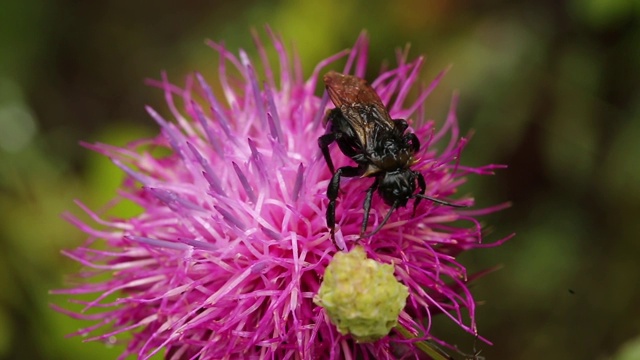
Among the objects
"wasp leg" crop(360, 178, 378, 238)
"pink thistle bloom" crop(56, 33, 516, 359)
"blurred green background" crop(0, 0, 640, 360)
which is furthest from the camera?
"blurred green background" crop(0, 0, 640, 360)

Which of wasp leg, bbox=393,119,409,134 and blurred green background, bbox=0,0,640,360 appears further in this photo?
blurred green background, bbox=0,0,640,360

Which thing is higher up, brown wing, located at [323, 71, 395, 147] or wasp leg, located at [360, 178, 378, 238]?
brown wing, located at [323, 71, 395, 147]

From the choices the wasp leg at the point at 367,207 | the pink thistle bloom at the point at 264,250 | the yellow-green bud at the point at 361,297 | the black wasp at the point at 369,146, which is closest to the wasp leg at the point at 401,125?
the black wasp at the point at 369,146

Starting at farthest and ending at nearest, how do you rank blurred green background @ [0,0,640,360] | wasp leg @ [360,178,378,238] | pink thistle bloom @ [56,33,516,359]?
1. blurred green background @ [0,0,640,360]
2. pink thistle bloom @ [56,33,516,359]
3. wasp leg @ [360,178,378,238]

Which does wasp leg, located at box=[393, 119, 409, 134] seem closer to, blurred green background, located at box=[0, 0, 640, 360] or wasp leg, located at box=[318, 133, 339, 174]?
wasp leg, located at box=[318, 133, 339, 174]

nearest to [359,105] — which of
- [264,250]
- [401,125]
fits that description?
[401,125]

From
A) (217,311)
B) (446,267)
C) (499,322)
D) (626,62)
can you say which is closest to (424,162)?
(446,267)

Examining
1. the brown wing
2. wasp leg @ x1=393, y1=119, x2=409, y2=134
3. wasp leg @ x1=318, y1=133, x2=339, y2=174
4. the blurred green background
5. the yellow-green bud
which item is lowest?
the blurred green background

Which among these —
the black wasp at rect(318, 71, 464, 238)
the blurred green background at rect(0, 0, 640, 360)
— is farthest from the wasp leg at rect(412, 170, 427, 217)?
the blurred green background at rect(0, 0, 640, 360)
